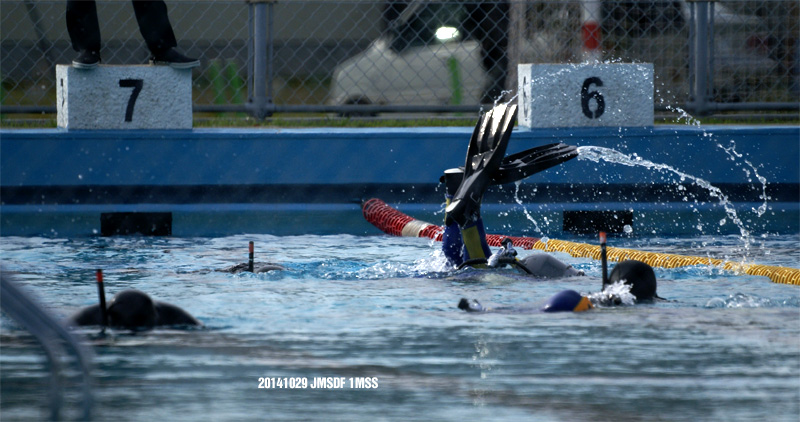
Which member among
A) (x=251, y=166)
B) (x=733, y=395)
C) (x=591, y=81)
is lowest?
(x=733, y=395)

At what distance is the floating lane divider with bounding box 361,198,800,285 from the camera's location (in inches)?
265

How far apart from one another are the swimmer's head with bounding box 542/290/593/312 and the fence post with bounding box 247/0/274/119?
5.11 m

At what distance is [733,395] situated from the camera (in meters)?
4.02

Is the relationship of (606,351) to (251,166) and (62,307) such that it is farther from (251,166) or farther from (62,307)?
(251,166)

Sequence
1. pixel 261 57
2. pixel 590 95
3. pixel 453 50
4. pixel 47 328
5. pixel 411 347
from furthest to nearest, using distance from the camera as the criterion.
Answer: pixel 453 50 → pixel 261 57 → pixel 590 95 → pixel 411 347 → pixel 47 328

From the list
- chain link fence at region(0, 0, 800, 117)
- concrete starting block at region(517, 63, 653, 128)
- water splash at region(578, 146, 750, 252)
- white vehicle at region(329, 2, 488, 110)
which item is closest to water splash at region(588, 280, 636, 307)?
water splash at region(578, 146, 750, 252)

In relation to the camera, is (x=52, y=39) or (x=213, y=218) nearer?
(x=213, y=218)

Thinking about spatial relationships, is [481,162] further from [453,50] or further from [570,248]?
[453,50]

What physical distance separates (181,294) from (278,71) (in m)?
5.76

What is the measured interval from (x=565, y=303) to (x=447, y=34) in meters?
6.20

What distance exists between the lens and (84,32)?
9.52 metres

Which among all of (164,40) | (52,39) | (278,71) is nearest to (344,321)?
(164,40)

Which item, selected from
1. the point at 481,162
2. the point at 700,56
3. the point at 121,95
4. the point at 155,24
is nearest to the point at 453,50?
the point at 700,56

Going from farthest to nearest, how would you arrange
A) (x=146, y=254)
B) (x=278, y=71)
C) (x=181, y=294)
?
1. (x=278, y=71)
2. (x=146, y=254)
3. (x=181, y=294)
